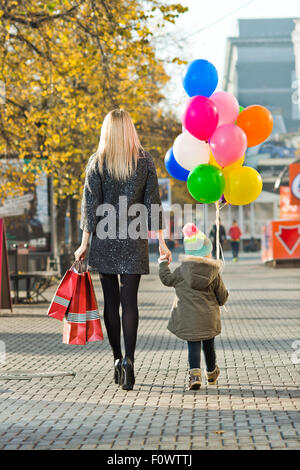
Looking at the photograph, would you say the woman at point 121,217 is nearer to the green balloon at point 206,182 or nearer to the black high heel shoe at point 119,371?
the black high heel shoe at point 119,371

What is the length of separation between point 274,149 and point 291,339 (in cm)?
7713

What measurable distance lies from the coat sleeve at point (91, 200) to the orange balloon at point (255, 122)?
5.79 ft

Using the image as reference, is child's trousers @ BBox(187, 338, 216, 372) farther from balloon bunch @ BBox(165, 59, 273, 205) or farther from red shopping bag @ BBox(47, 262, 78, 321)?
balloon bunch @ BBox(165, 59, 273, 205)

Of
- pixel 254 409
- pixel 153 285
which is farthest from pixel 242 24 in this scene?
pixel 254 409

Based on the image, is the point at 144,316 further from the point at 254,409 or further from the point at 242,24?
the point at 242,24

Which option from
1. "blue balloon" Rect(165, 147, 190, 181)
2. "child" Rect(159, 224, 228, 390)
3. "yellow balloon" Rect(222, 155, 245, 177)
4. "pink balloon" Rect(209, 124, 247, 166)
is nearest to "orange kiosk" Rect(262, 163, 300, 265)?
"blue balloon" Rect(165, 147, 190, 181)

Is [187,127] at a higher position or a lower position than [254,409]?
higher

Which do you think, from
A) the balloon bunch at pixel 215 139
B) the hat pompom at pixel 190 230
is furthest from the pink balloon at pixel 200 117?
the hat pompom at pixel 190 230

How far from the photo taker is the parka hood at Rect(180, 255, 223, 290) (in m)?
6.73

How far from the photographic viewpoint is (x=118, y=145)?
6707 mm

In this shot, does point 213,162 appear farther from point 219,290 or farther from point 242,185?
point 219,290

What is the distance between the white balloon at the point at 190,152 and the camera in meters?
7.75

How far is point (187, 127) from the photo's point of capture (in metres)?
7.63

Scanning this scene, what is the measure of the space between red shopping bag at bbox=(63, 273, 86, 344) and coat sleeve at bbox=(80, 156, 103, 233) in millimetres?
487
